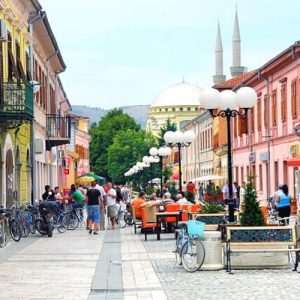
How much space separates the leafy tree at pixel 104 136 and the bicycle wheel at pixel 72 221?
90099mm

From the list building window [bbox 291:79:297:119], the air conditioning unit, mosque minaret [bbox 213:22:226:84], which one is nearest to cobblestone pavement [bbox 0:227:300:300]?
the air conditioning unit

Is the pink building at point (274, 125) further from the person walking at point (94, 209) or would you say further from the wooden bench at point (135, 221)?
the person walking at point (94, 209)

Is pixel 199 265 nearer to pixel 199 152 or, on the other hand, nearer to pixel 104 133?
pixel 199 152

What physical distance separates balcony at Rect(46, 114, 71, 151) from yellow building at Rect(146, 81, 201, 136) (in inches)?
4315

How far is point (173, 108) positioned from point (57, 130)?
388 ft

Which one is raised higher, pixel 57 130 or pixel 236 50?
pixel 236 50

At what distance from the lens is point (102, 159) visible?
413 ft

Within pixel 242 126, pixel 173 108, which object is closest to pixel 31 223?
pixel 242 126

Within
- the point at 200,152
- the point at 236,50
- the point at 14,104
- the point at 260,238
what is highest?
the point at 236,50

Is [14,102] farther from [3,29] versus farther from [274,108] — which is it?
[274,108]

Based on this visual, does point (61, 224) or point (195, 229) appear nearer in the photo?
point (195, 229)

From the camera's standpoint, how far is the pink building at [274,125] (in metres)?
41.6

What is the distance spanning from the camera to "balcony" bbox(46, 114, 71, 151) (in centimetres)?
4184

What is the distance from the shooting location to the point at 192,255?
1588 cm
